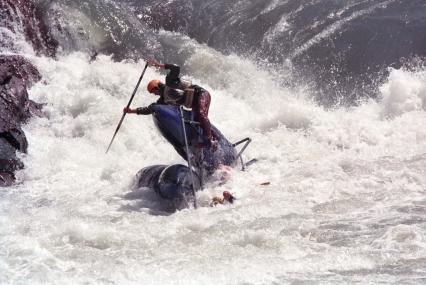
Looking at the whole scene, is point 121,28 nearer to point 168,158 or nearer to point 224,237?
point 168,158

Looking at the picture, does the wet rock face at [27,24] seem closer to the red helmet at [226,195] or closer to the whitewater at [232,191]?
the whitewater at [232,191]

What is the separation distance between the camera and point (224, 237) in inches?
211

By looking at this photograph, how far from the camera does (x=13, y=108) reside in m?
8.62

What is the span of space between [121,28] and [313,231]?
27.7 feet

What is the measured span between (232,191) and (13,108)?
3.70 meters

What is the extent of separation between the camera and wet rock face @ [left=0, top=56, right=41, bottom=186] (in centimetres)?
769

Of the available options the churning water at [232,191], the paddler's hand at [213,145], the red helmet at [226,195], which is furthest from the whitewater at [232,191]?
the paddler's hand at [213,145]

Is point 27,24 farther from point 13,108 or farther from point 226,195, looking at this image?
point 226,195

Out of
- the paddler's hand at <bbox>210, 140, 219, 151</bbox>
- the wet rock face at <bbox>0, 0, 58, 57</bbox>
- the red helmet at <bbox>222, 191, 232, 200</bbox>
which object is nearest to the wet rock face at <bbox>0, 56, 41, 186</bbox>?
the wet rock face at <bbox>0, 0, 58, 57</bbox>

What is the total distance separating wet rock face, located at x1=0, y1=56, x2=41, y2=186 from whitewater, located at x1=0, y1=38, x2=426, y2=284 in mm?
191

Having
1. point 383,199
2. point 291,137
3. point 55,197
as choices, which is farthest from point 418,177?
point 55,197

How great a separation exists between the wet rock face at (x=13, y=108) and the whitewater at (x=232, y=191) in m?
0.19

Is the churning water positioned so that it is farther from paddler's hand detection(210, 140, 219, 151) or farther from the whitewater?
paddler's hand detection(210, 140, 219, 151)

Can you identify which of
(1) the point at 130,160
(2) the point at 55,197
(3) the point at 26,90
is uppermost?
(3) the point at 26,90
